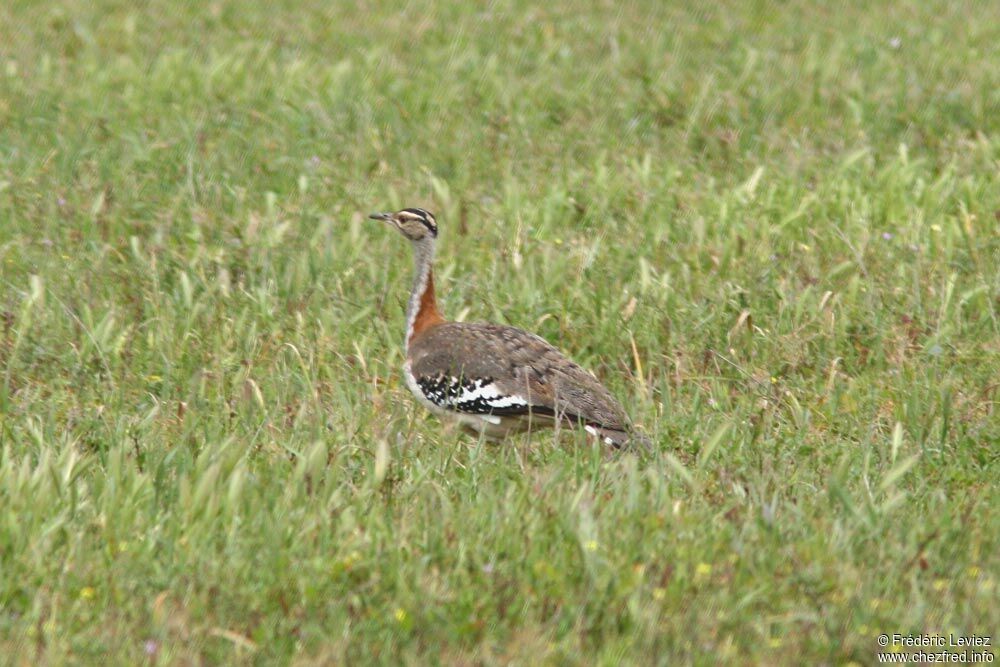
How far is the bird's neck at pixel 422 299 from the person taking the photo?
23.5ft

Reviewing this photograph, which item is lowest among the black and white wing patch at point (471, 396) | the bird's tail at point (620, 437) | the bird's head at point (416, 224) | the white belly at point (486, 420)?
the white belly at point (486, 420)

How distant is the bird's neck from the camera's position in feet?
23.5

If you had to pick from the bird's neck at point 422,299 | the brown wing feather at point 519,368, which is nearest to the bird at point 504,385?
the brown wing feather at point 519,368

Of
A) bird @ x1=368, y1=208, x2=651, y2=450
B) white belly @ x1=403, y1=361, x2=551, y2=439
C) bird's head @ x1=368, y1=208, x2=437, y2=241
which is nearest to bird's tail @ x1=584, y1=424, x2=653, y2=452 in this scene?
bird @ x1=368, y1=208, x2=651, y2=450

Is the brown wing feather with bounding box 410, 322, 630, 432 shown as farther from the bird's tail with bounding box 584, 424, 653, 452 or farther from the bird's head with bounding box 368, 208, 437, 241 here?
the bird's head with bounding box 368, 208, 437, 241

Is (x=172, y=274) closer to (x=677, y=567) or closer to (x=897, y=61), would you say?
(x=677, y=567)

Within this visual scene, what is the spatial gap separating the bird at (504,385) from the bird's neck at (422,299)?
0.12 meters

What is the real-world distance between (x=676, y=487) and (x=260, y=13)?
9520 millimetres

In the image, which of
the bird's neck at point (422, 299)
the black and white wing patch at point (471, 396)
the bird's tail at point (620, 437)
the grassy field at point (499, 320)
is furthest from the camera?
the bird's neck at point (422, 299)

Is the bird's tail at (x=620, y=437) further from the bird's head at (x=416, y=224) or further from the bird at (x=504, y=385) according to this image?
the bird's head at (x=416, y=224)

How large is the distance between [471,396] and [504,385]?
16 centimetres

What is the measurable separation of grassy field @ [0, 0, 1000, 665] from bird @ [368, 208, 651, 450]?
0.14 metres

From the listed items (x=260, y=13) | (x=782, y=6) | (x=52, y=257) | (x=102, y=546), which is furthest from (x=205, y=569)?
(x=782, y=6)

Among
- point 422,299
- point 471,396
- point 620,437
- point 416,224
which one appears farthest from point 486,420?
point 416,224
